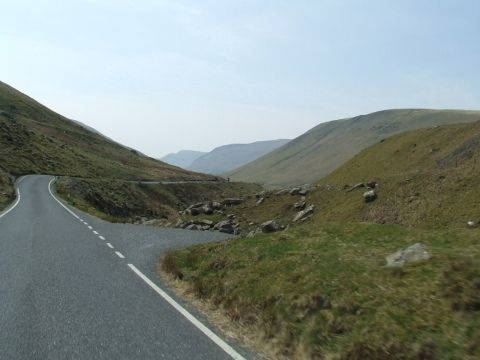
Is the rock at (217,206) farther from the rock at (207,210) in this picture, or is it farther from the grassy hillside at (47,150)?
the grassy hillside at (47,150)

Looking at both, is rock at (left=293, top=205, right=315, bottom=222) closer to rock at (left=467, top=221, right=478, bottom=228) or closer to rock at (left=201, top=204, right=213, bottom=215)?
rock at (left=201, top=204, right=213, bottom=215)

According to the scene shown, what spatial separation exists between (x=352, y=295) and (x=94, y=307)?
16.8 ft

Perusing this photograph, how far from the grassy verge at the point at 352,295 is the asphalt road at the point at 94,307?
0.90 m

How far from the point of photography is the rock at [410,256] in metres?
9.95

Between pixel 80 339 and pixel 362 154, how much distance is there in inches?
2576

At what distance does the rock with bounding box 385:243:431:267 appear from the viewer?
9.95 metres

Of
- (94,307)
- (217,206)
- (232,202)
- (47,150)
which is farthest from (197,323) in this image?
(47,150)

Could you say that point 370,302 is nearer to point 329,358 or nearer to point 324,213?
point 329,358

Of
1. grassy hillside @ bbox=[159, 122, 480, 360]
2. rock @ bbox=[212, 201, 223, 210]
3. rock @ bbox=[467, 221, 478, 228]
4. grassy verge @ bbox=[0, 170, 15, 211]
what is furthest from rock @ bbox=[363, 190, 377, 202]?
grassy verge @ bbox=[0, 170, 15, 211]

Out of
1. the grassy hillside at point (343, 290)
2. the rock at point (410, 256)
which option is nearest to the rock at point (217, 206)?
the grassy hillside at point (343, 290)

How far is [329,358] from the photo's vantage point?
6.98 meters

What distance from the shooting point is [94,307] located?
33.4 ft

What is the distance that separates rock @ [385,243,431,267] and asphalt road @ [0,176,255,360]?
154 inches

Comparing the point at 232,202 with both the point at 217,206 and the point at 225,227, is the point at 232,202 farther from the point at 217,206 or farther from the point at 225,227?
the point at 225,227
